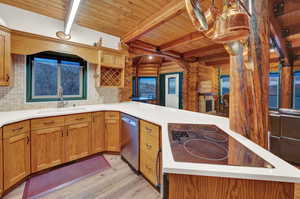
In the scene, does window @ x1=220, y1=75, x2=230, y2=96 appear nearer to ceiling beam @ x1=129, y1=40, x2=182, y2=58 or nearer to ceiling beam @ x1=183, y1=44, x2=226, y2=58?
ceiling beam @ x1=183, y1=44, x2=226, y2=58

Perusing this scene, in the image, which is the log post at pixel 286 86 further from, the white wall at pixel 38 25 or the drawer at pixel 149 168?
the white wall at pixel 38 25

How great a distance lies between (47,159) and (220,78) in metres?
7.29

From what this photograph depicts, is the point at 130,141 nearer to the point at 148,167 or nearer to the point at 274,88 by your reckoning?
the point at 148,167

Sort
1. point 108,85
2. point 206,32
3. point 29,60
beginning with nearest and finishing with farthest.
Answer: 1. point 206,32
2. point 29,60
3. point 108,85

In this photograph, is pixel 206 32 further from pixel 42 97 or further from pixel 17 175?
pixel 42 97

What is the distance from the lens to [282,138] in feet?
7.73

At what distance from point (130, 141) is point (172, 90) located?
14.8ft

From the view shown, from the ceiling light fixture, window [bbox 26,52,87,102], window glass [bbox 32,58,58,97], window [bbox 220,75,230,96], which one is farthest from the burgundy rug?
window [bbox 220,75,230,96]

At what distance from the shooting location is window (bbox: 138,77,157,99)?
692cm

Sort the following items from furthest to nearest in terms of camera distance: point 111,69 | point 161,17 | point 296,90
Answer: point 296,90 < point 111,69 < point 161,17

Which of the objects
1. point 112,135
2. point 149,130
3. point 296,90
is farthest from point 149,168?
point 296,90

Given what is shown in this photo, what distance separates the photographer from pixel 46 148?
74.4 inches

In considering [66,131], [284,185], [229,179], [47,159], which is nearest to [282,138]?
[284,185]

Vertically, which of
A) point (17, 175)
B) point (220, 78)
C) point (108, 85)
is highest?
point (220, 78)
